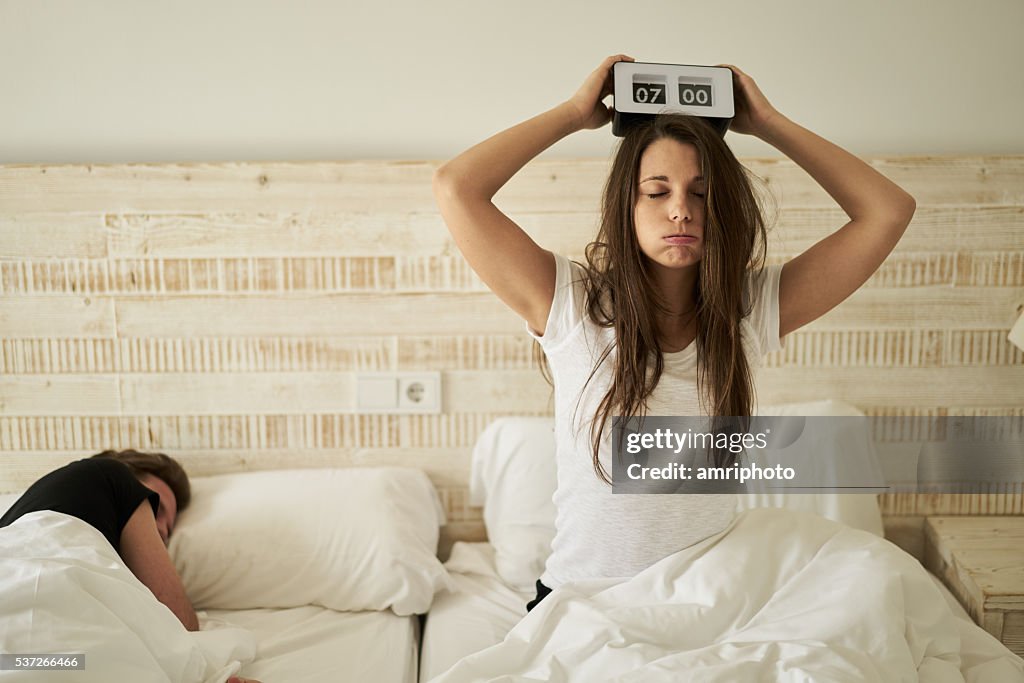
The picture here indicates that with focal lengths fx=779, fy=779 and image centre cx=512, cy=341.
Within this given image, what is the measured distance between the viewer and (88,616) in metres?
1.08

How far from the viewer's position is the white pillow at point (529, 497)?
5.37ft

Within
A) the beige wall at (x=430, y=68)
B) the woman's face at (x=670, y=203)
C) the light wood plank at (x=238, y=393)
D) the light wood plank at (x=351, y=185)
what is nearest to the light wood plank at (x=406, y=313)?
the light wood plank at (x=238, y=393)

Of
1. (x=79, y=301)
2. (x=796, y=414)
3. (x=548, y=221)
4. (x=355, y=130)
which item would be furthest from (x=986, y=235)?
(x=79, y=301)

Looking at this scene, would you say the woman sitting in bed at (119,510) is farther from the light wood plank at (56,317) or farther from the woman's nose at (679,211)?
the woman's nose at (679,211)

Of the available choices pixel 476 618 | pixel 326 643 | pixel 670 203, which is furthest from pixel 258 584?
pixel 670 203

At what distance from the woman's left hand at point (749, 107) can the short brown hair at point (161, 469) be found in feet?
4.22

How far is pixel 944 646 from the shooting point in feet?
3.79

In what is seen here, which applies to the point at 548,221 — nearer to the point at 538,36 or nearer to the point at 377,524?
the point at 538,36

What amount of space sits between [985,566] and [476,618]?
101 cm

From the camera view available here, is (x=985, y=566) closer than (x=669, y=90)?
No

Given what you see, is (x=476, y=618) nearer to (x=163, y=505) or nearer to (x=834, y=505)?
(x=163, y=505)

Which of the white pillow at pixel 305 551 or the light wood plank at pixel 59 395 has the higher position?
the light wood plank at pixel 59 395

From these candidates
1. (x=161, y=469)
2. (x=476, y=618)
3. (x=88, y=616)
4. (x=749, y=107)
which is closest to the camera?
(x=88, y=616)

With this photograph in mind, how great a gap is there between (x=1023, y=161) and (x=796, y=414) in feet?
2.48
